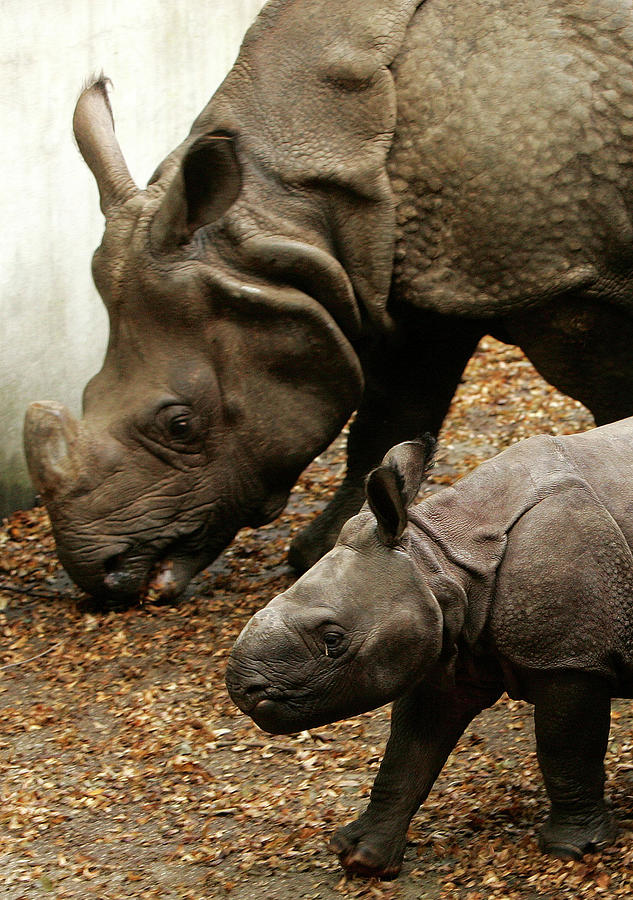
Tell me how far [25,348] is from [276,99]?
2961 mm

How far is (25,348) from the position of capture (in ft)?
29.0

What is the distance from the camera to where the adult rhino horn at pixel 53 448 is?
659 centimetres

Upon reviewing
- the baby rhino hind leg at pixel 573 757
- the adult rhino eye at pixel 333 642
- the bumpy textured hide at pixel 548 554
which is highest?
the bumpy textured hide at pixel 548 554

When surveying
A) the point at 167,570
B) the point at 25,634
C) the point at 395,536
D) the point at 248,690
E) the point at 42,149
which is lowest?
the point at 25,634

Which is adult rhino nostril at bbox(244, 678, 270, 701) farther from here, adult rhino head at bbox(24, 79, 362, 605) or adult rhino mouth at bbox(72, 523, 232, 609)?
adult rhino mouth at bbox(72, 523, 232, 609)

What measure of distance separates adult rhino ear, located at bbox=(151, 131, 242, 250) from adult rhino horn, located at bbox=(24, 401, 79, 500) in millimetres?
→ 847

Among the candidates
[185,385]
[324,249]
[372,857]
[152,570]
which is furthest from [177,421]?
[372,857]

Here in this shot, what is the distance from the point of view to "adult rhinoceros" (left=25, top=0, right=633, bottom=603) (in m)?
6.03

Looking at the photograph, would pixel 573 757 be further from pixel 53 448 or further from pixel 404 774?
pixel 53 448

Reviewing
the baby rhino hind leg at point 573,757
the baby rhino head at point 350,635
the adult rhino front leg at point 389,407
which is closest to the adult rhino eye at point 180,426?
the adult rhino front leg at point 389,407

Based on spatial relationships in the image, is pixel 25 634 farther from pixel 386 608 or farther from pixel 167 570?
pixel 386 608

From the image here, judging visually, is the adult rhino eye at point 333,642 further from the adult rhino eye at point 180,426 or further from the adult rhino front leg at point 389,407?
the adult rhino front leg at point 389,407

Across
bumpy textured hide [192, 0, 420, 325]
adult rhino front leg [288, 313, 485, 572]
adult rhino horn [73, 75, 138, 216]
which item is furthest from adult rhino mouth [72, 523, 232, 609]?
adult rhino horn [73, 75, 138, 216]

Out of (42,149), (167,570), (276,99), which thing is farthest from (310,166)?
(42,149)
